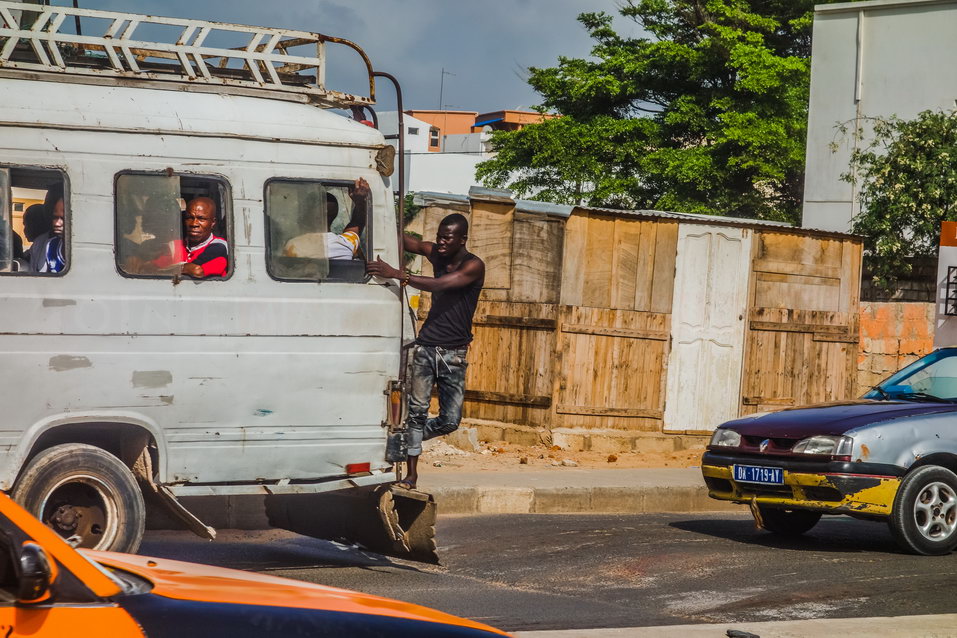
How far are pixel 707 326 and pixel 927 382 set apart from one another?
5210 millimetres

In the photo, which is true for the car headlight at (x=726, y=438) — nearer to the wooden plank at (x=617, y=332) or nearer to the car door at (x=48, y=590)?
the wooden plank at (x=617, y=332)

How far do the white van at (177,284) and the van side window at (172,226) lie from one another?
0.01m

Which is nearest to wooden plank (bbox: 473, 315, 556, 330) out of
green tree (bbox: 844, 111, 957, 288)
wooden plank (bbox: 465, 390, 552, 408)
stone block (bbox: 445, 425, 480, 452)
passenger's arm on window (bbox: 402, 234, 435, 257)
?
wooden plank (bbox: 465, 390, 552, 408)

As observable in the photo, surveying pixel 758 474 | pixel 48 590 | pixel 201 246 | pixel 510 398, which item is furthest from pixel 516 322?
pixel 48 590

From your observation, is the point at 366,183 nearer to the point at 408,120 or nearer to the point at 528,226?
the point at 528,226

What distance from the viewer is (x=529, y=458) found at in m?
13.4

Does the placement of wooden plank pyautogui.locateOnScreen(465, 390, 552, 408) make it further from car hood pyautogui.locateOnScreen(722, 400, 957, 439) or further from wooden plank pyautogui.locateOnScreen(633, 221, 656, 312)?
car hood pyautogui.locateOnScreen(722, 400, 957, 439)

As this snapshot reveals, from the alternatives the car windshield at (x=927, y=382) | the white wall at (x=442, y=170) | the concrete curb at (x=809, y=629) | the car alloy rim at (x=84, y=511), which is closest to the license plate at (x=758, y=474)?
the car windshield at (x=927, y=382)

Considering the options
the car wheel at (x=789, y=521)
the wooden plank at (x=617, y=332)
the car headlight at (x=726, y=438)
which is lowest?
the car wheel at (x=789, y=521)

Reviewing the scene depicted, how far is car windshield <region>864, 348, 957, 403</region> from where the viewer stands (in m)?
9.38

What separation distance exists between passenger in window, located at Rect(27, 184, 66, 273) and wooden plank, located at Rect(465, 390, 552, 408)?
8.06 m

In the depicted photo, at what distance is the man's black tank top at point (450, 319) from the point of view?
27.3 ft

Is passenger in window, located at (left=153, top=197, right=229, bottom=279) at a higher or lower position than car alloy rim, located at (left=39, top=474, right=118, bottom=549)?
higher

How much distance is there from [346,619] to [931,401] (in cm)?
722
